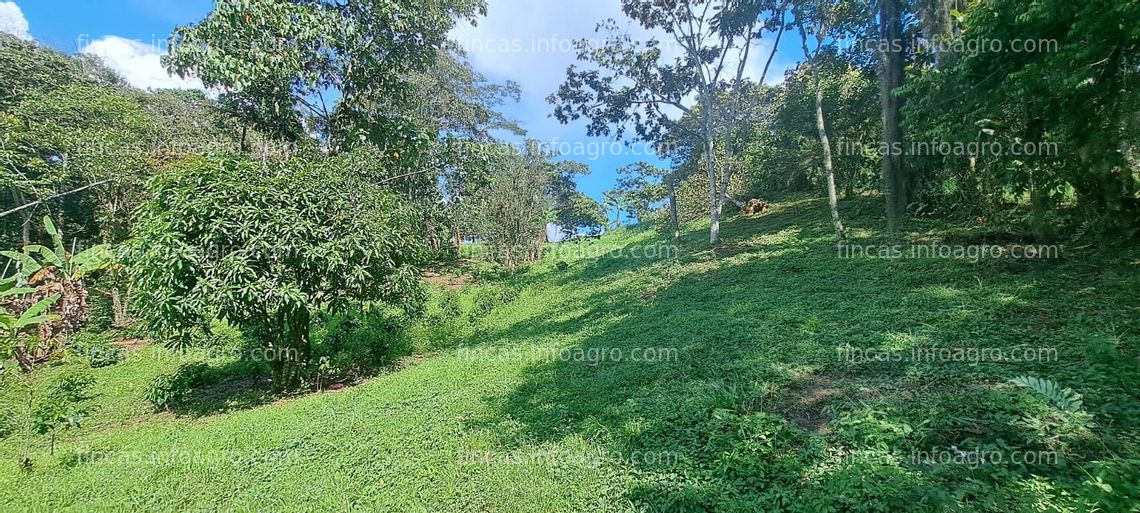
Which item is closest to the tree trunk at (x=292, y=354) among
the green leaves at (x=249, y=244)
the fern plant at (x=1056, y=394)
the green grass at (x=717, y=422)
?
the green leaves at (x=249, y=244)

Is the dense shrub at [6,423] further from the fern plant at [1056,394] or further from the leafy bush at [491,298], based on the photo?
the fern plant at [1056,394]

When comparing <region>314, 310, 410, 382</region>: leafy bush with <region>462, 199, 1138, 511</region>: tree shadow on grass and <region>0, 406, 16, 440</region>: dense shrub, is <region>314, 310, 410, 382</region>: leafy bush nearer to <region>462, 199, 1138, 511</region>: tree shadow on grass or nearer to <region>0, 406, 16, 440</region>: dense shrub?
<region>462, 199, 1138, 511</region>: tree shadow on grass

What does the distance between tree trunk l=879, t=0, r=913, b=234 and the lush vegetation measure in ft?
0.25

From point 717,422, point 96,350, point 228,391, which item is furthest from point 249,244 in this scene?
point 96,350

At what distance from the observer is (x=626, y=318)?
316 inches

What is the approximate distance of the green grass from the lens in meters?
2.66

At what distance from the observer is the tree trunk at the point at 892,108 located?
29.7ft

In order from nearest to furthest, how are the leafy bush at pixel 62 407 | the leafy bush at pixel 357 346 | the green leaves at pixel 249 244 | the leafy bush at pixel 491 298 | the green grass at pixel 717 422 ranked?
the green grass at pixel 717 422 → the leafy bush at pixel 62 407 → the green leaves at pixel 249 244 → the leafy bush at pixel 357 346 → the leafy bush at pixel 491 298

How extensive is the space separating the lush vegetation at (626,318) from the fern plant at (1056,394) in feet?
0.12

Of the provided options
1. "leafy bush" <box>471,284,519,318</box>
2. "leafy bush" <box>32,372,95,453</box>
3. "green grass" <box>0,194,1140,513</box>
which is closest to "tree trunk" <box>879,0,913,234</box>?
"green grass" <box>0,194,1140,513</box>

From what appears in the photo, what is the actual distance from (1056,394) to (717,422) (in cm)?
210

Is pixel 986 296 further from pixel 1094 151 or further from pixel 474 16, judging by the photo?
pixel 474 16

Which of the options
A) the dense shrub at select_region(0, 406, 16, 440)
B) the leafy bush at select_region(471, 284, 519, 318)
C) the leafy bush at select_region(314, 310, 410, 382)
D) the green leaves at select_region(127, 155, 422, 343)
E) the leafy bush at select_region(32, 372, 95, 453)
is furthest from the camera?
the leafy bush at select_region(471, 284, 519, 318)

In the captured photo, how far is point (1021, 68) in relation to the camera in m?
5.01
